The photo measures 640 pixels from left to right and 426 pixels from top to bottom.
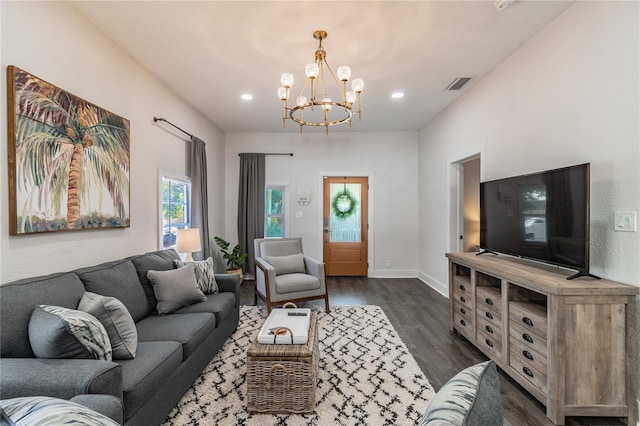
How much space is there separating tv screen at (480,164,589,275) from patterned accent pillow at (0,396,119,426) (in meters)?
2.47

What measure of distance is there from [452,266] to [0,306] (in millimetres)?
3418

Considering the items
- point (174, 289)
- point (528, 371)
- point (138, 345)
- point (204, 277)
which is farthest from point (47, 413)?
point (528, 371)

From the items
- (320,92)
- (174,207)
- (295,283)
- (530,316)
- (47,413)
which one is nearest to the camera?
(47,413)

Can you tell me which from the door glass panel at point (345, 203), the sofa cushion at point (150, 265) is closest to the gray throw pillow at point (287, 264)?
the sofa cushion at point (150, 265)

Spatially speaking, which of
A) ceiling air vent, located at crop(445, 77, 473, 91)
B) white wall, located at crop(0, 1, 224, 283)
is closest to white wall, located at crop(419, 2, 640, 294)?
ceiling air vent, located at crop(445, 77, 473, 91)

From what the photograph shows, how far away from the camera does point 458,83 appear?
3.48 metres

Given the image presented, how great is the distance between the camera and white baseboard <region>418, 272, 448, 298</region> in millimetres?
4389

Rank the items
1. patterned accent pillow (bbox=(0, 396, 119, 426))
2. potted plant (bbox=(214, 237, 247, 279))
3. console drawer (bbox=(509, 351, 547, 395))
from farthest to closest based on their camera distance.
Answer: potted plant (bbox=(214, 237, 247, 279))
console drawer (bbox=(509, 351, 547, 395))
patterned accent pillow (bbox=(0, 396, 119, 426))

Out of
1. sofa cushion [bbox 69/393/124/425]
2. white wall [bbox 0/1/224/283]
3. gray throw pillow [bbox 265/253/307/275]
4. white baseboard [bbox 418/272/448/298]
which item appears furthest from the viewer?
white baseboard [bbox 418/272/448/298]

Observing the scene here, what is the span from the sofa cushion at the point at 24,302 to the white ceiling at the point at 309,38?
6.49 ft

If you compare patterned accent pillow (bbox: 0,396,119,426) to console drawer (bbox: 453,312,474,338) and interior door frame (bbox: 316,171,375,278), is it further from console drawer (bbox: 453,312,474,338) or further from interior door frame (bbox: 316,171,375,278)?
interior door frame (bbox: 316,171,375,278)

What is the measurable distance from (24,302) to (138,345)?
62 cm

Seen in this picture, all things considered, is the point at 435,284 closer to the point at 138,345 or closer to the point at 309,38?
the point at 309,38

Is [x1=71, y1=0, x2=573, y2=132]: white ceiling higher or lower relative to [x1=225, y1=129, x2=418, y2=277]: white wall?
higher
